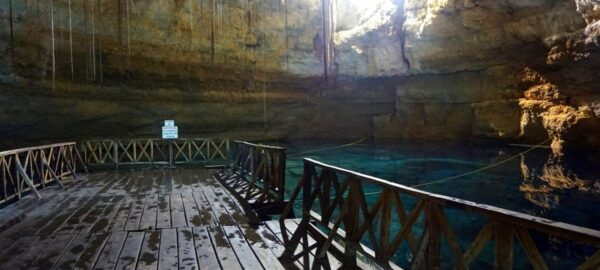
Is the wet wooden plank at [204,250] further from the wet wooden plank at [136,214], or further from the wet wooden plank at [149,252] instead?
the wet wooden plank at [136,214]

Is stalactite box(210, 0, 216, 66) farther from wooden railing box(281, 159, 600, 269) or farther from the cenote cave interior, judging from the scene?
wooden railing box(281, 159, 600, 269)

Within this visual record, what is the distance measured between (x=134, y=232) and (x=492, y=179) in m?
12.5

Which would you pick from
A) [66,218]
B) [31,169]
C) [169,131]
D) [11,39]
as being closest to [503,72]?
[169,131]

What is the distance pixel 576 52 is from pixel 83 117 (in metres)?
20.8

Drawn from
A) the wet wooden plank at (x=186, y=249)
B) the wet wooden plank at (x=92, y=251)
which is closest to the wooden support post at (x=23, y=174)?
the wet wooden plank at (x=92, y=251)

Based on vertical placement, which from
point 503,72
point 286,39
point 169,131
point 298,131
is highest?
point 286,39

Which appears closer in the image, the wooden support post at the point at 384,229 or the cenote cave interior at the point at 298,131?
the wooden support post at the point at 384,229

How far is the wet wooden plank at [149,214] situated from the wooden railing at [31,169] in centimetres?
249

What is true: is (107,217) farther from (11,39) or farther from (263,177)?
(11,39)

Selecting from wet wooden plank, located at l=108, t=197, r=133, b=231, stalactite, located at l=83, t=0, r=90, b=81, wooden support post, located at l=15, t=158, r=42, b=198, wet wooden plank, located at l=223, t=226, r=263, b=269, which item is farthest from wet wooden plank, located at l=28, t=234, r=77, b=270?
stalactite, located at l=83, t=0, r=90, b=81

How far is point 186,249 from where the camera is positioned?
15.5 feet

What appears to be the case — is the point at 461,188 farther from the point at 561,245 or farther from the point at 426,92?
the point at 426,92

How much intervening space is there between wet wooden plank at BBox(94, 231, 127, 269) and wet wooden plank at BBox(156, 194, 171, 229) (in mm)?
Result: 609

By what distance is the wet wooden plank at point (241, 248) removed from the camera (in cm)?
429
